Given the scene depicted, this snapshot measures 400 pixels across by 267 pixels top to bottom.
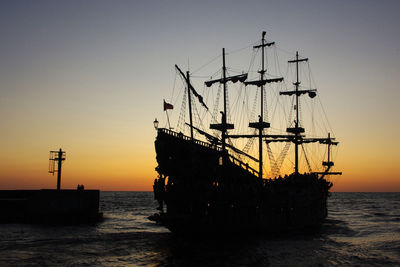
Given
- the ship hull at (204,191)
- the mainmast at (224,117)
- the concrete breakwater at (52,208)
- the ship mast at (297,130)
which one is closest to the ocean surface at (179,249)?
the ship hull at (204,191)

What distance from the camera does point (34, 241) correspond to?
115 ft

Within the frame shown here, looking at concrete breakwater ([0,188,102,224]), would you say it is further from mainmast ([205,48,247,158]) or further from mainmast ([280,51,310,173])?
mainmast ([280,51,310,173])

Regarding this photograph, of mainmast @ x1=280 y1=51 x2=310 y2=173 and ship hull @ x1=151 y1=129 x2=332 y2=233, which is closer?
ship hull @ x1=151 y1=129 x2=332 y2=233

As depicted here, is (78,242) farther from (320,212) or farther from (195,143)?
(320,212)

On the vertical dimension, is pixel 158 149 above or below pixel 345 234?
above

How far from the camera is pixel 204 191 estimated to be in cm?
3475

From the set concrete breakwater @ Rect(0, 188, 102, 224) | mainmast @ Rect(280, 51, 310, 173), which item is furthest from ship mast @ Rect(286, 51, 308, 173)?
concrete breakwater @ Rect(0, 188, 102, 224)

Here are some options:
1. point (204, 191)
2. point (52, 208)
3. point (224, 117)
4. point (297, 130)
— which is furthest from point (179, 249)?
point (297, 130)

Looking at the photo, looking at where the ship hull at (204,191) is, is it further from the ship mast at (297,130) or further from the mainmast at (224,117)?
the ship mast at (297,130)

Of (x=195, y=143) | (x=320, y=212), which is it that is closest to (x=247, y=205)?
(x=195, y=143)

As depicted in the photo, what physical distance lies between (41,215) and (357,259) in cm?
3661

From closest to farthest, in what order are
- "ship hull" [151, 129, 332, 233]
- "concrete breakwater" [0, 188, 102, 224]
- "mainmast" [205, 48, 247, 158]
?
"ship hull" [151, 129, 332, 233]
"mainmast" [205, 48, 247, 158]
"concrete breakwater" [0, 188, 102, 224]

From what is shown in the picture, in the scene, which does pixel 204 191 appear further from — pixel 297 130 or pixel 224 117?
pixel 297 130

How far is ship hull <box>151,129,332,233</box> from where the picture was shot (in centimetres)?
3441
